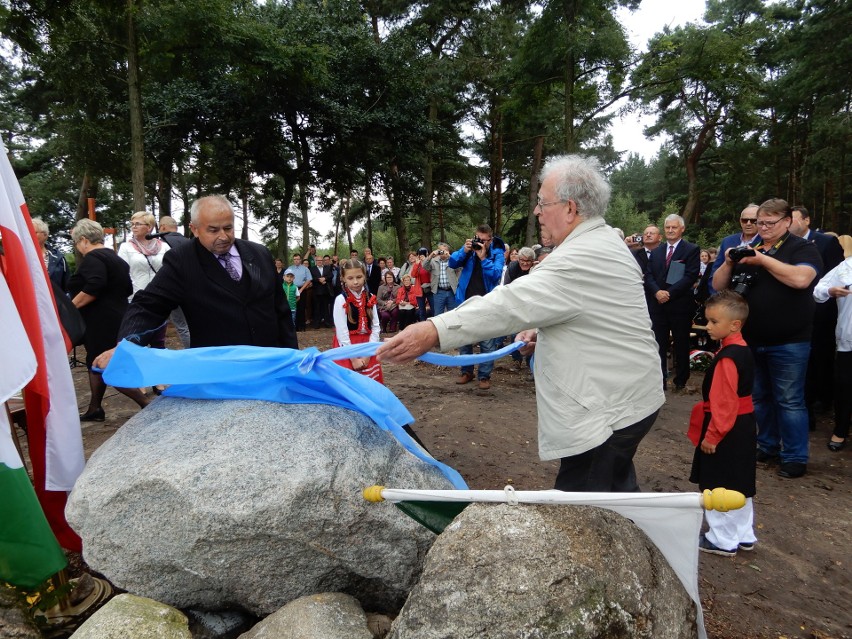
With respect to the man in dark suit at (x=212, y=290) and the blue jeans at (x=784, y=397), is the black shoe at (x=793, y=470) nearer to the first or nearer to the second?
the blue jeans at (x=784, y=397)

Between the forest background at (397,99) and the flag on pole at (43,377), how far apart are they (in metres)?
6.73

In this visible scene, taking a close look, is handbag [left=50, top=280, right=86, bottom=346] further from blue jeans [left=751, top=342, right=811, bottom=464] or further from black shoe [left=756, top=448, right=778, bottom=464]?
black shoe [left=756, top=448, right=778, bottom=464]

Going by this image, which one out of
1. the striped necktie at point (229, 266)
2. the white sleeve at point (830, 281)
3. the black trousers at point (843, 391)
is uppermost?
the striped necktie at point (229, 266)

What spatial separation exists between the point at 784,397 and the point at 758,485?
0.74 m

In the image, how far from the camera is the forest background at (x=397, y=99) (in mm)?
11398

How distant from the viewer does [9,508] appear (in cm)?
261

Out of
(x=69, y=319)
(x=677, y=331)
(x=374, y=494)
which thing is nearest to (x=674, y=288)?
(x=677, y=331)

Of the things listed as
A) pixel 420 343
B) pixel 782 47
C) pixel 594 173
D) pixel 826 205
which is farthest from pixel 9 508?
pixel 826 205

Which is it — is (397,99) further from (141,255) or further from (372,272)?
(141,255)

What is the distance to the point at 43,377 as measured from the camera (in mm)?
2975

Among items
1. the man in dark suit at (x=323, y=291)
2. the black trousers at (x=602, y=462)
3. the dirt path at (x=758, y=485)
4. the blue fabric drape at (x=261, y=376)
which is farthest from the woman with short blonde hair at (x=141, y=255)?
the man in dark suit at (x=323, y=291)

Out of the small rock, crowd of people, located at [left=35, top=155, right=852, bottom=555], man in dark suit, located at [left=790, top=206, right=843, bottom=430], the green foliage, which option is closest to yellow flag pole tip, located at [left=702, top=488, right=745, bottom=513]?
crowd of people, located at [left=35, top=155, right=852, bottom=555]

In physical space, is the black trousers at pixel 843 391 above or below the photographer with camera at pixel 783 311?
below

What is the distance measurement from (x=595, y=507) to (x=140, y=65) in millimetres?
12003
